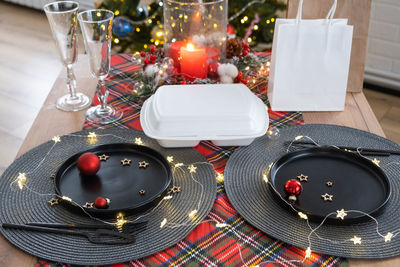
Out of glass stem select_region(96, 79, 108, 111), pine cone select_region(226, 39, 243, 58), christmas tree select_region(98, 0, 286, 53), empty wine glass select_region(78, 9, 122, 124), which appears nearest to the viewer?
empty wine glass select_region(78, 9, 122, 124)

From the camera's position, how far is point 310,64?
1.15 meters

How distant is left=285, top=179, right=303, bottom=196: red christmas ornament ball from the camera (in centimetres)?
84

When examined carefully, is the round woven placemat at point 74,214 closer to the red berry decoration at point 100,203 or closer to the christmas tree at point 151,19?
the red berry decoration at point 100,203

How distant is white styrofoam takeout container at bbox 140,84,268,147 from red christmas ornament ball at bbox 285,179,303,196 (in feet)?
0.58

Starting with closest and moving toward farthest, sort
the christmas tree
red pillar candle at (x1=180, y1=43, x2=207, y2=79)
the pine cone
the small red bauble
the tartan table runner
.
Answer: the tartan table runner
the small red bauble
red pillar candle at (x1=180, y1=43, x2=207, y2=79)
the pine cone
the christmas tree

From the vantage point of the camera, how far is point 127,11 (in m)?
2.58

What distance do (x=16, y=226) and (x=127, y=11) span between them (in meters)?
1.98

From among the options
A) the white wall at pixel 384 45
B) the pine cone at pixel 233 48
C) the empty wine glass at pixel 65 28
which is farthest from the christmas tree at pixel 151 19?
the empty wine glass at pixel 65 28

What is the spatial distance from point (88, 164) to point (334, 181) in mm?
489

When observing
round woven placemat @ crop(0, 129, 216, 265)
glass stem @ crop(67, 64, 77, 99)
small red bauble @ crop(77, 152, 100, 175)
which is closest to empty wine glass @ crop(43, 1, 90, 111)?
glass stem @ crop(67, 64, 77, 99)

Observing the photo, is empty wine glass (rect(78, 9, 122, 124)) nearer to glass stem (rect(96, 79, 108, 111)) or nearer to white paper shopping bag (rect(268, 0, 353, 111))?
glass stem (rect(96, 79, 108, 111))

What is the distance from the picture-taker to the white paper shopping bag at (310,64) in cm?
112

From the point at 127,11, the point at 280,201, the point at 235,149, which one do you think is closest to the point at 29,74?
the point at 127,11

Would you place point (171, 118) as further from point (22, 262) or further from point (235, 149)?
point (22, 262)
